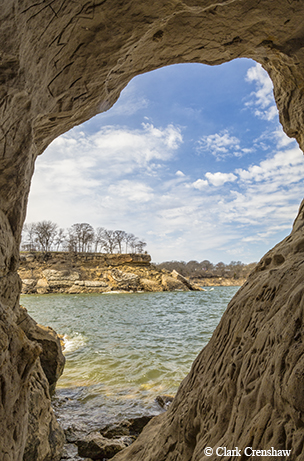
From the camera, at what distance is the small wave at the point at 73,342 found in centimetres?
758

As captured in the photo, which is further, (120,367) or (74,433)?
(120,367)

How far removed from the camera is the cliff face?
106 feet

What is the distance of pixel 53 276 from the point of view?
3247cm

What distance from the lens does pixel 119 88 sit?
12.4ft

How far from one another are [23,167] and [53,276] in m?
32.8

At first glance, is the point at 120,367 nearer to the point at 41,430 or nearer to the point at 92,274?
the point at 41,430

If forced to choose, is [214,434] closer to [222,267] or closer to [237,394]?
[237,394]

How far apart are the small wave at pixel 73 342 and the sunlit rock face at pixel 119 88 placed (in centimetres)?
495

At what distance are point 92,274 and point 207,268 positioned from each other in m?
45.4

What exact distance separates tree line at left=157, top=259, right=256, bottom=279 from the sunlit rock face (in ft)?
176

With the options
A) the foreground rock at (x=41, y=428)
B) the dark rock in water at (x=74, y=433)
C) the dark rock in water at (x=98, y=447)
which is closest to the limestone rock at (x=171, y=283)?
Answer: the dark rock in water at (x=74, y=433)

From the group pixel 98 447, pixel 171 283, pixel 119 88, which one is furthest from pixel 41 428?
pixel 171 283

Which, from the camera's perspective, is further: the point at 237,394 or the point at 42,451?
the point at 42,451

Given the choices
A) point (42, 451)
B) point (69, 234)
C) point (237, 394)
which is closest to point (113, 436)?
point (42, 451)
